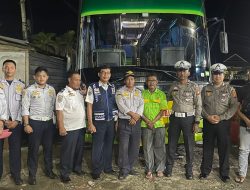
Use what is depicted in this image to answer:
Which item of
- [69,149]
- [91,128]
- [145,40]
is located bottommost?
[69,149]

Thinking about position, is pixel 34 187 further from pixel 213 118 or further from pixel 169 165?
pixel 213 118

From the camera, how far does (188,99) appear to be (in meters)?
5.00

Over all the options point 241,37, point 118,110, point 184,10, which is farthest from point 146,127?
point 241,37

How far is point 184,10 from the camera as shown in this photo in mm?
6383

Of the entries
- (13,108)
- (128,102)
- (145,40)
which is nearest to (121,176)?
(128,102)

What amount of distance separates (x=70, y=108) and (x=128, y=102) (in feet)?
2.85

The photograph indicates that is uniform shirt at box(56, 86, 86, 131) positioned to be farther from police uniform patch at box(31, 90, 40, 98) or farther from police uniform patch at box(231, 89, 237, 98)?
police uniform patch at box(231, 89, 237, 98)

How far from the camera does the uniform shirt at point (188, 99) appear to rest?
16.3ft

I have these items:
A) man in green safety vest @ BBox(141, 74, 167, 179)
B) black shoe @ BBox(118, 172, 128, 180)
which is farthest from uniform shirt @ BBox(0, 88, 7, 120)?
man in green safety vest @ BBox(141, 74, 167, 179)

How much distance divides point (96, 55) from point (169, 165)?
8.05 ft

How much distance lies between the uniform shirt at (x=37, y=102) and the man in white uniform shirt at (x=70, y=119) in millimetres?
158

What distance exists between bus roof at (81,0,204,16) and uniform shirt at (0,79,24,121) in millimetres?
2407

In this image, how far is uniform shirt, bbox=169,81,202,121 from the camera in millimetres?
4961

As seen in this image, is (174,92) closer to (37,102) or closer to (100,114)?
(100,114)
